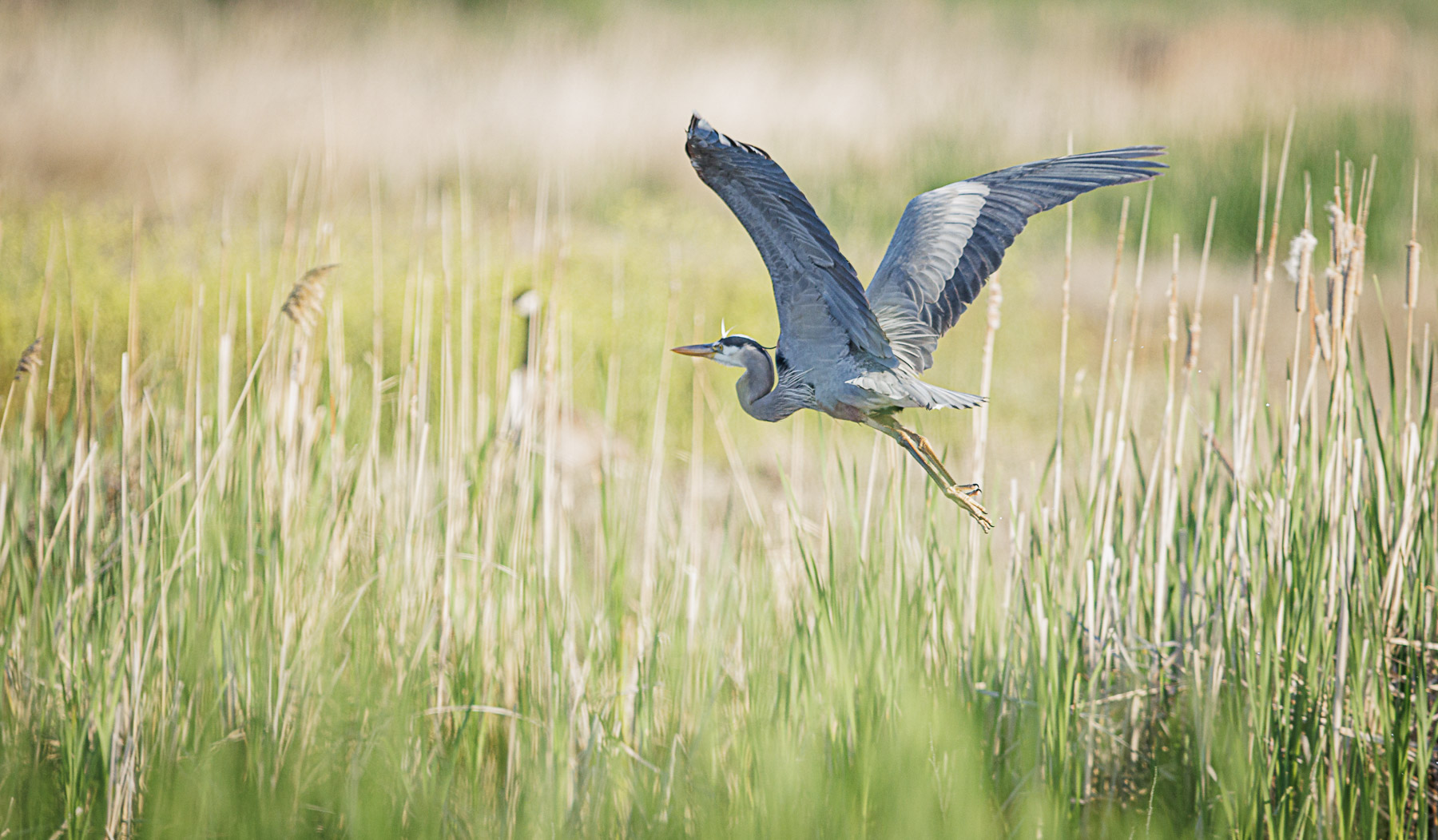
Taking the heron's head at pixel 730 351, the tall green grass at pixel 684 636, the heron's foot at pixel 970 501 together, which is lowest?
the tall green grass at pixel 684 636

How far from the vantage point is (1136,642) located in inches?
64.0

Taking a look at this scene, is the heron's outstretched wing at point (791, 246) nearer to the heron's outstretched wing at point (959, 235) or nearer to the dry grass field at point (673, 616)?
the heron's outstretched wing at point (959, 235)

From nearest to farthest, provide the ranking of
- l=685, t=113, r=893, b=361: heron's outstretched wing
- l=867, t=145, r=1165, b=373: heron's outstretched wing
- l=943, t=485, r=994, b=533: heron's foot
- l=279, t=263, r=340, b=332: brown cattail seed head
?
l=685, t=113, r=893, b=361: heron's outstretched wing → l=943, t=485, r=994, b=533: heron's foot → l=867, t=145, r=1165, b=373: heron's outstretched wing → l=279, t=263, r=340, b=332: brown cattail seed head

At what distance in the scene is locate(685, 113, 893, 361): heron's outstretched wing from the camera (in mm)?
791

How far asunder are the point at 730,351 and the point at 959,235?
0.35 meters

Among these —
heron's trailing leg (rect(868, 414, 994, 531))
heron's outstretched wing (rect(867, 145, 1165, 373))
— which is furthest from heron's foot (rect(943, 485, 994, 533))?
heron's outstretched wing (rect(867, 145, 1165, 373))

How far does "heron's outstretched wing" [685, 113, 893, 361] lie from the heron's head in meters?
0.03

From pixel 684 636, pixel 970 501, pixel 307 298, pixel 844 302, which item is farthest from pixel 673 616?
pixel 844 302

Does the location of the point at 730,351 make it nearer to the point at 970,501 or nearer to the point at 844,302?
the point at 844,302

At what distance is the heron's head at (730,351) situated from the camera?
0.83m

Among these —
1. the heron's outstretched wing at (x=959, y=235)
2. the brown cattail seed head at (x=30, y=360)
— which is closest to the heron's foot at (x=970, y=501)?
the heron's outstretched wing at (x=959, y=235)

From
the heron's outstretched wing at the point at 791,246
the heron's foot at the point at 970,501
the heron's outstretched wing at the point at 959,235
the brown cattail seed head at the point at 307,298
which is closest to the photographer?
the heron's outstretched wing at the point at 791,246

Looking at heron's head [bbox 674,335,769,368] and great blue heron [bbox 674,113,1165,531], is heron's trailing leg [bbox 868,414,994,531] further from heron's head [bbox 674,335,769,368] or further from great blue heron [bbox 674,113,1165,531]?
heron's head [bbox 674,335,769,368]

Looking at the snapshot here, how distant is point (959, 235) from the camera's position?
107cm
